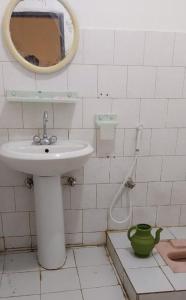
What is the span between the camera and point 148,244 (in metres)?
1.55

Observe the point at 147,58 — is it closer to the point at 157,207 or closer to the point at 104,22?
the point at 104,22

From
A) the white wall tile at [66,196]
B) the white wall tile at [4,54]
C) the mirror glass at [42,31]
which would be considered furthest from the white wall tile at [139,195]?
the white wall tile at [4,54]

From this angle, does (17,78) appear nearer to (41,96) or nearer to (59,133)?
(41,96)

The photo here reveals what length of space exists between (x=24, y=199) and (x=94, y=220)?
0.50 meters

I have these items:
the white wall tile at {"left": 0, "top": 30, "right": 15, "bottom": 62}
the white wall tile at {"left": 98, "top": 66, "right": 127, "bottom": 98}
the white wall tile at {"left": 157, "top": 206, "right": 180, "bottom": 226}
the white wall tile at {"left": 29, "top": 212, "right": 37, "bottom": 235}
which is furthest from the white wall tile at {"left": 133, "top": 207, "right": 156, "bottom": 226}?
the white wall tile at {"left": 0, "top": 30, "right": 15, "bottom": 62}

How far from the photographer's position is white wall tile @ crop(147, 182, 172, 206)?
6.13 feet

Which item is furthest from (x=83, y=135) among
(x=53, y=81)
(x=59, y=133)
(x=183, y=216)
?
(x=183, y=216)

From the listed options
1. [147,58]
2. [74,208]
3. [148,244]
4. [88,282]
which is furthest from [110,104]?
[88,282]

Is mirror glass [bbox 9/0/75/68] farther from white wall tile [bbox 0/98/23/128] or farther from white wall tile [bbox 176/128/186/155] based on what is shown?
white wall tile [bbox 176/128/186/155]

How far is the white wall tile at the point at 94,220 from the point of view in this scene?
186cm

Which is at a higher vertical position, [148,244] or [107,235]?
[148,244]

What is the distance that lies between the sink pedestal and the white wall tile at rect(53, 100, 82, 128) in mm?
343

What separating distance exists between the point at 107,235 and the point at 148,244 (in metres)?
0.40

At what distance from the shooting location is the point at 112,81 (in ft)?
5.43
